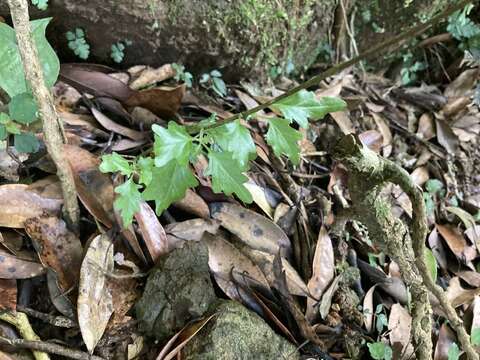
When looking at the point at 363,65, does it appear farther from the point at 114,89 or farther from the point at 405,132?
the point at 114,89

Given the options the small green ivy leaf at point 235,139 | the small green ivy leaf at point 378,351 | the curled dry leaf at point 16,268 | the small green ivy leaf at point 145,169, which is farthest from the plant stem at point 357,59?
the small green ivy leaf at point 378,351

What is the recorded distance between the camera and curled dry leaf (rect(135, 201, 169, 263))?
1375mm

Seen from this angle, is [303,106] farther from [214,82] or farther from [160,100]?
[214,82]

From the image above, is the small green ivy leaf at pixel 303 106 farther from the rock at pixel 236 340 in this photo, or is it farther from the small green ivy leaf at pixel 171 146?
the rock at pixel 236 340

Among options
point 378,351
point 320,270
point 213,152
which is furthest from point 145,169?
point 378,351

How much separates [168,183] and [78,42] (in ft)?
2.71

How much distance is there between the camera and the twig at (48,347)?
3.82 ft

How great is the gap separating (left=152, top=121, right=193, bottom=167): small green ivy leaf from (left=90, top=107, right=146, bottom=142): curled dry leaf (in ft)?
1.71

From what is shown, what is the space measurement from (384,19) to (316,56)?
389 mm

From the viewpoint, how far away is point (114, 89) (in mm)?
1687

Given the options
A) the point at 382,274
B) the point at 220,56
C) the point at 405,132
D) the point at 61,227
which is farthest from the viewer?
the point at 405,132

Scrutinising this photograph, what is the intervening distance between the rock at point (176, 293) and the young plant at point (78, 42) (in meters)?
0.84

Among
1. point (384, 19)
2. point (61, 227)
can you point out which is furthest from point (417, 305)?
point (384, 19)

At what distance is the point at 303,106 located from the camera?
1144mm
